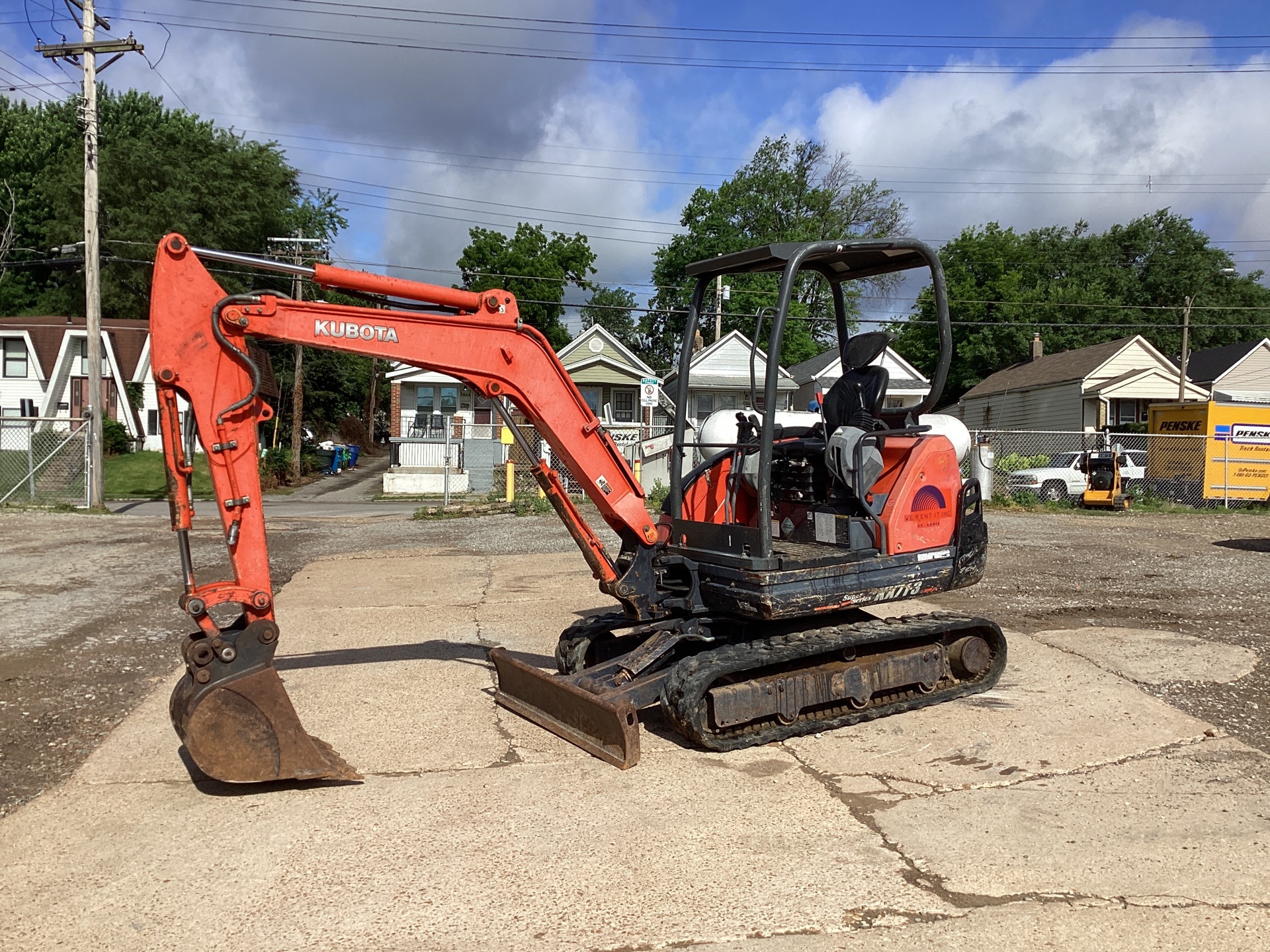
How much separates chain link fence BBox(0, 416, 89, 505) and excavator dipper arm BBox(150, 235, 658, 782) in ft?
60.2

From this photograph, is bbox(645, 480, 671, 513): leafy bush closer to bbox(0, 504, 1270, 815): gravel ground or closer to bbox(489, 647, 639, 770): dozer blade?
bbox(0, 504, 1270, 815): gravel ground

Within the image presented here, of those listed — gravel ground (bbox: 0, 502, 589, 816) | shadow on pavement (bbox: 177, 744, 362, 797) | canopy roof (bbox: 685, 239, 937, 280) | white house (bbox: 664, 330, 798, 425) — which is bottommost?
gravel ground (bbox: 0, 502, 589, 816)

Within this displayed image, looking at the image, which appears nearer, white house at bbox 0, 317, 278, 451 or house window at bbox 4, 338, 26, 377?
white house at bbox 0, 317, 278, 451

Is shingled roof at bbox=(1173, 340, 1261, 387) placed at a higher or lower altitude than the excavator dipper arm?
higher

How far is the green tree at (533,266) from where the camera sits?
5844 cm

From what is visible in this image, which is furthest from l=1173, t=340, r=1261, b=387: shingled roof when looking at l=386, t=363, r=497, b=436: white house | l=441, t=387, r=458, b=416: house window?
l=441, t=387, r=458, b=416: house window

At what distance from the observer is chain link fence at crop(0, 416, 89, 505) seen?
70.5 ft

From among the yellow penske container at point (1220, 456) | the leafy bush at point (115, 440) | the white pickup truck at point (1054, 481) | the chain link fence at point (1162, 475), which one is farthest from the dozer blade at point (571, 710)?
the leafy bush at point (115, 440)

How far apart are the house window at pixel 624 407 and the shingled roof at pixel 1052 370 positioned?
18.5m

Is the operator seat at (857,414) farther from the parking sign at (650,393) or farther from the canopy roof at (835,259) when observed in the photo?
the parking sign at (650,393)

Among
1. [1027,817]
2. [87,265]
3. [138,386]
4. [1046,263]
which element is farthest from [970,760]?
[1046,263]

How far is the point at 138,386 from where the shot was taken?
141ft

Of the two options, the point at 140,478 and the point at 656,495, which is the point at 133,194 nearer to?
the point at 140,478

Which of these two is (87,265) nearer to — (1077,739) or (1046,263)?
(1077,739)
